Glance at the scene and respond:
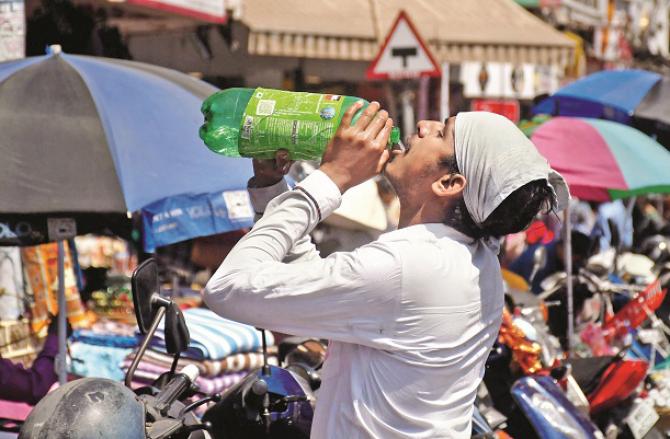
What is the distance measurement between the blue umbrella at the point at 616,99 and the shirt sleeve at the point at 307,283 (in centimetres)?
838

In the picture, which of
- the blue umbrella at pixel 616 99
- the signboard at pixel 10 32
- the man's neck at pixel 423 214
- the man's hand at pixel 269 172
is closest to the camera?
the man's neck at pixel 423 214

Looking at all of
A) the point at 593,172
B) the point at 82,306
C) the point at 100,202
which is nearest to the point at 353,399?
the point at 100,202

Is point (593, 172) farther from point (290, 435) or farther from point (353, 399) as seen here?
point (353, 399)

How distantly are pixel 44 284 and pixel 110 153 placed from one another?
201cm

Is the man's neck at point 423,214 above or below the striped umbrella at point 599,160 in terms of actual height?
above

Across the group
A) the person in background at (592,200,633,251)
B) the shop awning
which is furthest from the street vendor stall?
the person in background at (592,200,633,251)

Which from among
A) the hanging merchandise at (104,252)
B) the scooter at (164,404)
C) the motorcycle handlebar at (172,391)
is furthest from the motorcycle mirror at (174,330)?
the hanging merchandise at (104,252)

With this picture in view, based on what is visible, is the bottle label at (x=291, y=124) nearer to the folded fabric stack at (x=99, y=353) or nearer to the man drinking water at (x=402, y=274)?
the man drinking water at (x=402, y=274)

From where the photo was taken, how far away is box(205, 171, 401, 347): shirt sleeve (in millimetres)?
2434

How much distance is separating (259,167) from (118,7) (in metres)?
7.21

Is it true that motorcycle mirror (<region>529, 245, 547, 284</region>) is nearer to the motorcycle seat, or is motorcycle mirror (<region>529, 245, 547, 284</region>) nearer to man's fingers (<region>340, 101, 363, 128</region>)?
the motorcycle seat

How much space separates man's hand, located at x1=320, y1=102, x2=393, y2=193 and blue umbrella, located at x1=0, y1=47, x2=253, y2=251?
6.44 ft

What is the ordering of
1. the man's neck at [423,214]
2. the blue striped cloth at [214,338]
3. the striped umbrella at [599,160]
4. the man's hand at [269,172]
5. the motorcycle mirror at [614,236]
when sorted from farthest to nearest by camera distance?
1. the motorcycle mirror at [614,236]
2. the striped umbrella at [599,160]
3. the blue striped cloth at [214,338]
4. the man's hand at [269,172]
5. the man's neck at [423,214]

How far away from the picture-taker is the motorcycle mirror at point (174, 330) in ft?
9.69
